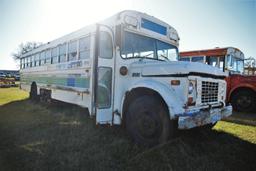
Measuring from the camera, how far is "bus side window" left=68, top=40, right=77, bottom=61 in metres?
5.59

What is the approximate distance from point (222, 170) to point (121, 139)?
193 cm

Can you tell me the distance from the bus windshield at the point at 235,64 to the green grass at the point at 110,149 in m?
4.18

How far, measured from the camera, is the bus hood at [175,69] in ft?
10.4

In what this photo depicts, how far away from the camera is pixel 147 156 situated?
10.3 feet

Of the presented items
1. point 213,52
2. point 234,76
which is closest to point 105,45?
point 213,52

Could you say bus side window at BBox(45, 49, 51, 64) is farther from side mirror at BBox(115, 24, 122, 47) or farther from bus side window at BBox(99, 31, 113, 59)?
side mirror at BBox(115, 24, 122, 47)

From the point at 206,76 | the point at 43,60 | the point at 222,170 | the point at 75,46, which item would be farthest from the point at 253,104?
the point at 43,60

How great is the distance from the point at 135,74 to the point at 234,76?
615 cm

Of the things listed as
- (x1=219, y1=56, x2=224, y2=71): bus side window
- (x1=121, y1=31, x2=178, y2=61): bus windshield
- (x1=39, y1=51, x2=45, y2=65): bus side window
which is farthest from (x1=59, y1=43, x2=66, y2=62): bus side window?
(x1=219, y1=56, x2=224, y2=71): bus side window

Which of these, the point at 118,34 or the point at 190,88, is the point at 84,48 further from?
the point at 190,88

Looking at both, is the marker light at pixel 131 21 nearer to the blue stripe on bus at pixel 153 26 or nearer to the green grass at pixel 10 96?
the blue stripe on bus at pixel 153 26

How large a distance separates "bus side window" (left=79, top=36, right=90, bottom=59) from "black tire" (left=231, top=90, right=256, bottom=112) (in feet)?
21.9

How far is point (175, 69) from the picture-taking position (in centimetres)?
324

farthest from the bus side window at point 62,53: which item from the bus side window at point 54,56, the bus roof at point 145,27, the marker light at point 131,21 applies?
the marker light at point 131,21
